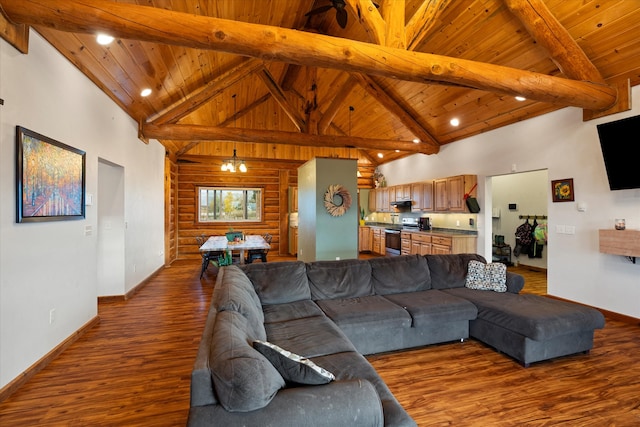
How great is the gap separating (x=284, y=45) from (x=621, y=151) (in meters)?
4.03

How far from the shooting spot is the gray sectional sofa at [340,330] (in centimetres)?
121

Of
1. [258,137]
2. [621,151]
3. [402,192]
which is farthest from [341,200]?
[621,151]

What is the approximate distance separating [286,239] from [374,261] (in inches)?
230

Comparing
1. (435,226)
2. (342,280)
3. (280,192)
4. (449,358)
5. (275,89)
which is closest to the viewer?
(449,358)

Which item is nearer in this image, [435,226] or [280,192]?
[435,226]

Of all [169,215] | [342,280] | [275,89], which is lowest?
[342,280]

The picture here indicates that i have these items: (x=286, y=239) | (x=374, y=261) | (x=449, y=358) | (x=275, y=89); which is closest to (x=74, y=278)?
(x=374, y=261)

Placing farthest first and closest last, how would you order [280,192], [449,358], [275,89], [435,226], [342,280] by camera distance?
[280,192], [435,226], [275,89], [342,280], [449,358]

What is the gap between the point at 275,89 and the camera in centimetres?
647

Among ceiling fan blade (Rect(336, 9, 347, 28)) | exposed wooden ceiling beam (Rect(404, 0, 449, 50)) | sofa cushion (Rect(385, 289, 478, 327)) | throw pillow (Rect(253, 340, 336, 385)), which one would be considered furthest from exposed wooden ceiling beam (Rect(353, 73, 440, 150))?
throw pillow (Rect(253, 340, 336, 385))

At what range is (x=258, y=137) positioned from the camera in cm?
610

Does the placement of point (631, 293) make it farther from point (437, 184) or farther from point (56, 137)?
point (56, 137)

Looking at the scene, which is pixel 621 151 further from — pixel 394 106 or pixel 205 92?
pixel 205 92

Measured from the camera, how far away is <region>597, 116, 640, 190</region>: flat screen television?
11.2ft
